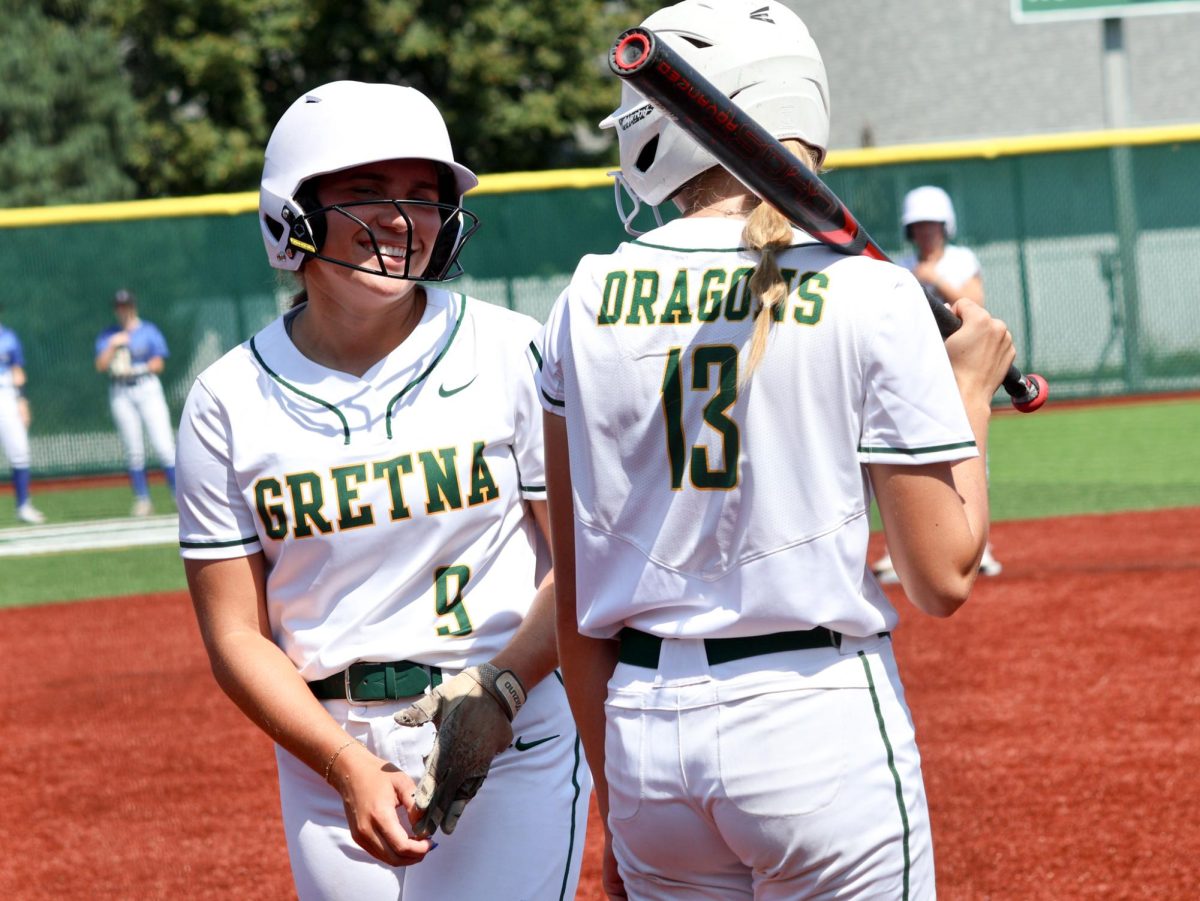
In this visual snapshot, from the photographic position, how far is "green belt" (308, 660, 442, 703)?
7.93 feet

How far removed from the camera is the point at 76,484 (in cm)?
1453

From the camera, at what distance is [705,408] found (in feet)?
6.06

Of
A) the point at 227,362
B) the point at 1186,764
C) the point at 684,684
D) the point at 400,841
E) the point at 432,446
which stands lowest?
the point at 1186,764

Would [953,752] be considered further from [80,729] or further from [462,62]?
[462,62]

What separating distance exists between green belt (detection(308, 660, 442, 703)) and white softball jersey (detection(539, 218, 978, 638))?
0.57 m

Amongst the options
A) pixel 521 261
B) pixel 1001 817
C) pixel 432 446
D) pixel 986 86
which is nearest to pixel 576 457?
pixel 432 446

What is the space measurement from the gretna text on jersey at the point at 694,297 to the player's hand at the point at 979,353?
0.30 metres

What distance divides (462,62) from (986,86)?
8.73 metres

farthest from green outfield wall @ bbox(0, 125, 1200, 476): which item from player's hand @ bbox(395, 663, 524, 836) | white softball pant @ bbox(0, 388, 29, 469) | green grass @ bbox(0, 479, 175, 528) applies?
player's hand @ bbox(395, 663, 524, 836)

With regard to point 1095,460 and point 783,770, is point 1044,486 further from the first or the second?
point 783,770

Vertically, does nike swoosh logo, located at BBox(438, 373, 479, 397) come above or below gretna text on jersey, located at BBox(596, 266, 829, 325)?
below

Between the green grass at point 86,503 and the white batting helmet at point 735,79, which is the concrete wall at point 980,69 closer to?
the green grass at point 86,503

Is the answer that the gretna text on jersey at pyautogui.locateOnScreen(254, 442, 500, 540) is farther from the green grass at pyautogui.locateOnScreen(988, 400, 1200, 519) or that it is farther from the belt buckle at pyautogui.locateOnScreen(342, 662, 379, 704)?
the green grass at pyautogui.locateOnScreen(988, 400, 1200, 519)

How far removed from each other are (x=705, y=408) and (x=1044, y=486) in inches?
444
